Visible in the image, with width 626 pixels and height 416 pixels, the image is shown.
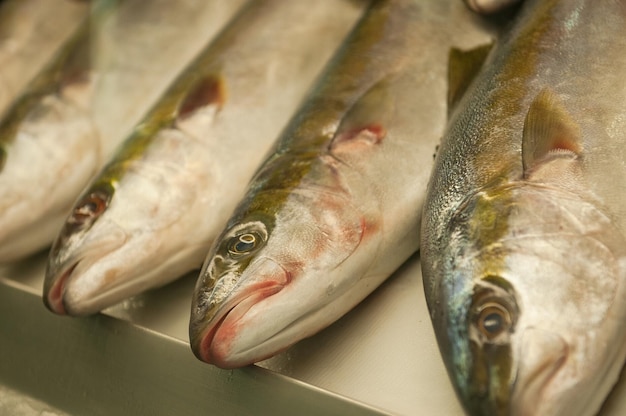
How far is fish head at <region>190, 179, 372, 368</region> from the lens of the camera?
4.13 feet

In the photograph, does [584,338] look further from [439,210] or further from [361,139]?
[361,139]

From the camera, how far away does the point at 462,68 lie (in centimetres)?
165

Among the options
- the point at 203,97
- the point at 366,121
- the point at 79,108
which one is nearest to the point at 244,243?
Answer: the point at 366,121

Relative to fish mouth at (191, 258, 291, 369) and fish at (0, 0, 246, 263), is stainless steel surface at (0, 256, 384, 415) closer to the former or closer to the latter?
fish mouth at (191, 258, 291, 369)

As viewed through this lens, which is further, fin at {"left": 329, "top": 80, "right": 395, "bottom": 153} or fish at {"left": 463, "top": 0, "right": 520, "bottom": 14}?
fish at {"left": 463, "top": 0, "right": 520, "bottom": 14}

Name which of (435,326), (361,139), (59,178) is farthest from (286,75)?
(435,326)

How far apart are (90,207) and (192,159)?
24 centimetres

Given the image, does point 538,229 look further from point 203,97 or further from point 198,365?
point 203,97

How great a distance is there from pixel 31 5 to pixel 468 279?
199 centimetres

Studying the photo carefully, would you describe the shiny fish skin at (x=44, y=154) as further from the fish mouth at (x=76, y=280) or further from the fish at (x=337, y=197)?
the fish at (x=337, y=197)

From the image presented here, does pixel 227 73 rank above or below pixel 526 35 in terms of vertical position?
below

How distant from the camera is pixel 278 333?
50.7 inches

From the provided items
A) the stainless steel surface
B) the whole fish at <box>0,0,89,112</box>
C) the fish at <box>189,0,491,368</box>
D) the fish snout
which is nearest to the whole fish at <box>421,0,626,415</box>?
the fish snout

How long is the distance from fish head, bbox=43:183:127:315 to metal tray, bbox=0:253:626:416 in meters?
0.08
